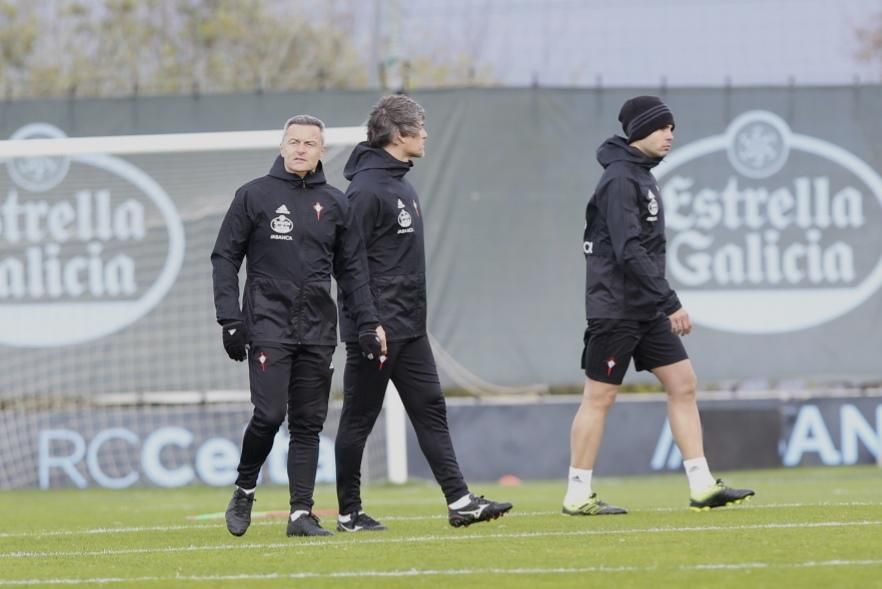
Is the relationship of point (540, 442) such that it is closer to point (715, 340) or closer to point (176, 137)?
point (715, 340)

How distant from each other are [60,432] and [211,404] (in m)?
1.26

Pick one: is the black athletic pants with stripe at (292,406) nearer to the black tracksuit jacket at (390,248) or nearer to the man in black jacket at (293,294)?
the man in black jacket at (293,294)

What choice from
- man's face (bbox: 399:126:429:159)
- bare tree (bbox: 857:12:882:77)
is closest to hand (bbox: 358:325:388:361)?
man's face (bbox: 399:126:429:159)

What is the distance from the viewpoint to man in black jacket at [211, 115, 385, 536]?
801 cm

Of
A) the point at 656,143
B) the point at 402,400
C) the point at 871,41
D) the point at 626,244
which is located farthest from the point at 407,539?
the point at 871,41

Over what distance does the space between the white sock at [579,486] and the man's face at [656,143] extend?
165 cm

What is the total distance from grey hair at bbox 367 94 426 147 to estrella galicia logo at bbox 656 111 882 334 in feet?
22.7

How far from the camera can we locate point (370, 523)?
8523 millimetres

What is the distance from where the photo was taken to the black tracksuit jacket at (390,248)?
832 cm

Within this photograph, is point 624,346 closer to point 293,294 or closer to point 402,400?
point 402,400

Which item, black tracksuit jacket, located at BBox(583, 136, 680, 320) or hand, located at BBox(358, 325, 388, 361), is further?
black tracksuit jacket, located at BBox(583, 136, 680, 320)

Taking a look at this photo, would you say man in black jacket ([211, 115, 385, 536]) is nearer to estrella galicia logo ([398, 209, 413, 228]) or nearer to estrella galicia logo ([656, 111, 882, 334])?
estrella galicia logo ([398, 209, 413, 228])

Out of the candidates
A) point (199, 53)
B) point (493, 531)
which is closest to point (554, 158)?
point (493, 531)

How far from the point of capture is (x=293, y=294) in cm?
804
